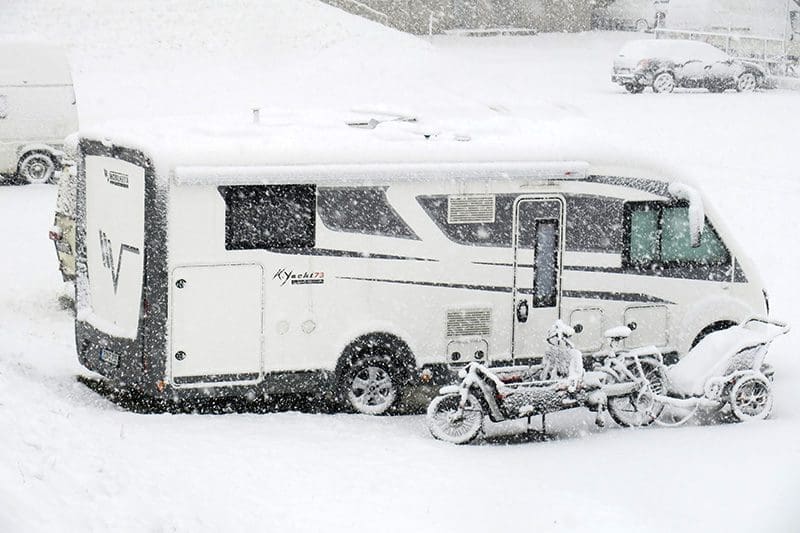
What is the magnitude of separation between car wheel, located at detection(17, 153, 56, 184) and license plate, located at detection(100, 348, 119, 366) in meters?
13.5

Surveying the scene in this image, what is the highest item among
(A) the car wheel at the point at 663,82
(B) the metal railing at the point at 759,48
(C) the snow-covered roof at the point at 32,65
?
(B) the metal railing at the point at 759,48

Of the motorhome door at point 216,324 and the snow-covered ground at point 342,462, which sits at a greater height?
the motorhome door at point 216,324

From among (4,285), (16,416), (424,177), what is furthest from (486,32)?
(16,416)

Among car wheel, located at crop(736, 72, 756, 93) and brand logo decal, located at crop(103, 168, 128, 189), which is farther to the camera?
car wheel, located at crop(736, 72, 756, 93)

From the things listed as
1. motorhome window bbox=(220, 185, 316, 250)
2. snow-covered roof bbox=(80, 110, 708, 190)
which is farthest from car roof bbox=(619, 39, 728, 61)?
motorhome window bbox=(220, 185, 316, 250)

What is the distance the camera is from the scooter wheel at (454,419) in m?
12.3

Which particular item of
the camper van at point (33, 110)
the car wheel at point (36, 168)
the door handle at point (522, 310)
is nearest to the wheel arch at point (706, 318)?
the door handle at point (522, 310)

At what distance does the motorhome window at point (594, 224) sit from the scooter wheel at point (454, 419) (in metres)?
2.07

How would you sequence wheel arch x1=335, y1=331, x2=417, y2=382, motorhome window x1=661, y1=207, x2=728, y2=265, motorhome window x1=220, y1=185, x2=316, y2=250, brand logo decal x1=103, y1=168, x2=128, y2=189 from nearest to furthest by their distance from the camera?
motorhome window x1=220, y1=185, x2=316, y2=250 → brand logo decal x1=103, y1=168, x2=128, y2=189 → wheel arch x1=335, y1=331, x2=417, y2=382 → motorhome window x1=661, y1=207, x2=728, y2=265

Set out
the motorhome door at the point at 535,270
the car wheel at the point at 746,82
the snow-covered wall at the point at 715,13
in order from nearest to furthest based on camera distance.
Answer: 1. the motorhome door at the point at 535,270
2. the car wheel at the point at 746,82
3. the snow-covered wall at the point at 715,13

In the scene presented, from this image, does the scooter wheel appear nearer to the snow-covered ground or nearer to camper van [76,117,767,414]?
the snow-covered ground

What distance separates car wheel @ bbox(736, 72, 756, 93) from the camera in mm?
39438

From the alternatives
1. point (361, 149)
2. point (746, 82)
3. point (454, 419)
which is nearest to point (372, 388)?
point (454, 419)

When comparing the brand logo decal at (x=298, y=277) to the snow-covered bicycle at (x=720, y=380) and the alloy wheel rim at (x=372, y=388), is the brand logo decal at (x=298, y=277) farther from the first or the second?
the snow-covered bicycle at (x=720, y=380)
